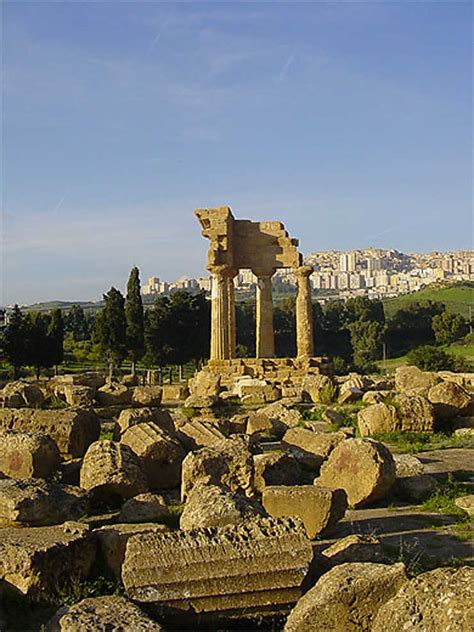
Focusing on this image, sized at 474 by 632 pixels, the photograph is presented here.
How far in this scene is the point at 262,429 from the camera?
47.8 ft

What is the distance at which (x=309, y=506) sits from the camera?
7531 millimetres

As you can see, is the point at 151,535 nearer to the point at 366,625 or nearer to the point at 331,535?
the point at 366,625

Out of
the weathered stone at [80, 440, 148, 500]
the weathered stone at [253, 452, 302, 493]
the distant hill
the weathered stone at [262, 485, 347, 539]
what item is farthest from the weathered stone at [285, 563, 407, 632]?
the distant hill

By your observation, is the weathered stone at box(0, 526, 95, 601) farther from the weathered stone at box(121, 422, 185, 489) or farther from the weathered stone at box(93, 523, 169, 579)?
the weathered stone at box(121, 422, 185, 489)

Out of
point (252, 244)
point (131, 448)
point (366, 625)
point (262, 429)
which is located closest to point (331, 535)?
point (366, 625)

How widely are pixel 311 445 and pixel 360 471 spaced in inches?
102

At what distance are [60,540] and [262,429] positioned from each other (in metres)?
8.69

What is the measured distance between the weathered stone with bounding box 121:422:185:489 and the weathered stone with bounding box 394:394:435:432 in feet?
16.8

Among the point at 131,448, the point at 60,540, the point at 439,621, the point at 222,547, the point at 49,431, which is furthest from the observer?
the point at 49,431

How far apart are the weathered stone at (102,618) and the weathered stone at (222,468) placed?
A: 383 cm

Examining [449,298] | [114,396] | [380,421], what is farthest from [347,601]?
[449,298]

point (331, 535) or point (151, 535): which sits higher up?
point (151, 535)

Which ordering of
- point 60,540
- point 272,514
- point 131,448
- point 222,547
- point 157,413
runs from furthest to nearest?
point 157,413
point 131,448
point 272,514
point 60,540
point 222,547

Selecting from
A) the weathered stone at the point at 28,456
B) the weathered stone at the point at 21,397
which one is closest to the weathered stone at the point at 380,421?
the weathered stone at the point at 28,456
